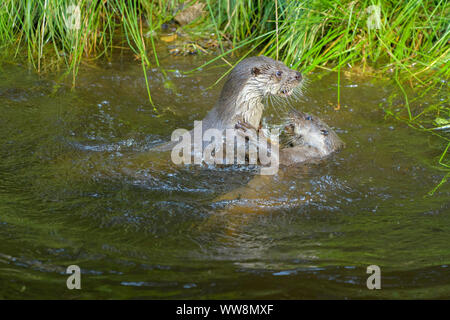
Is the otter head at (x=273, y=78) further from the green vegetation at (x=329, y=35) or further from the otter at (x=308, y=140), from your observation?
the green vegetation at (x=329, y=35)

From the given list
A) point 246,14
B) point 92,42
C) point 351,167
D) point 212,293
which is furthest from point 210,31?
point 212,293

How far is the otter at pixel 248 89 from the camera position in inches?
123

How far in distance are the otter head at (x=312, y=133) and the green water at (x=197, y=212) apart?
9 cm

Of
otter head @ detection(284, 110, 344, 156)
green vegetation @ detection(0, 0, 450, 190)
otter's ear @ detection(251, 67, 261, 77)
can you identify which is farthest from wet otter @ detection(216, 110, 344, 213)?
green vegetation @ detection(0, 0, 450, 190)

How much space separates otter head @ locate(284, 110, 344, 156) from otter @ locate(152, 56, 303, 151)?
0.21 meters

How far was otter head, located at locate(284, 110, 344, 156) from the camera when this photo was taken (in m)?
3.23

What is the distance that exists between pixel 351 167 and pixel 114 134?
Result: 57.0 inches

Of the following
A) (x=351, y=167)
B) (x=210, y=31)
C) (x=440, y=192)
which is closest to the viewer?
(x=440, y=192)

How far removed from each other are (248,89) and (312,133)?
486 mm

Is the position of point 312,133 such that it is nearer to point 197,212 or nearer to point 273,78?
point 273,78

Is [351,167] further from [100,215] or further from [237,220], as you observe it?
[100,215]

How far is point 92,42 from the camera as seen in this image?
4547 millimetres

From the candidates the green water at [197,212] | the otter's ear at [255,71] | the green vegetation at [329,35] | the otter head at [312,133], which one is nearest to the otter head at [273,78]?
the otter's ear at [255,71]

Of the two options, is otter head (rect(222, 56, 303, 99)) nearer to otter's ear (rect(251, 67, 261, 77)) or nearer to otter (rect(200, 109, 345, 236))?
otter's ear (rect(251, 67, 261, 77))
